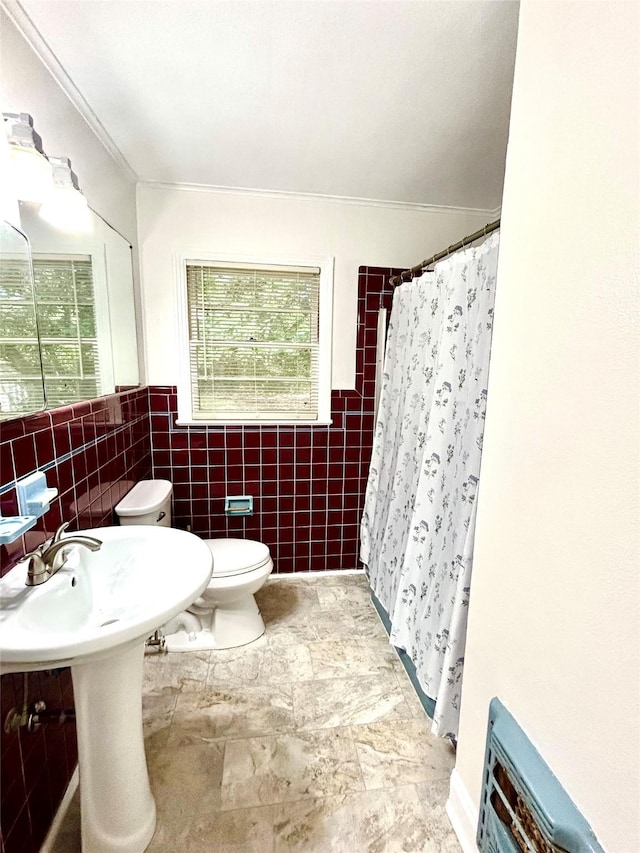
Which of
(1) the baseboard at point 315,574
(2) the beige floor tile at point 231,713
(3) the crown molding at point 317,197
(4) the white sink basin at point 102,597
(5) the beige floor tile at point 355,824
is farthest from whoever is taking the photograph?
(1) the baseboard at point 315,574

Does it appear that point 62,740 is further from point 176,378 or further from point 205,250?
point 205,250

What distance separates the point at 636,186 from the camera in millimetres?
597

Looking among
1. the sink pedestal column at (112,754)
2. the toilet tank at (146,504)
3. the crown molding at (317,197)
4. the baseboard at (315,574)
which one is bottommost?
the baseboard at (315,574)

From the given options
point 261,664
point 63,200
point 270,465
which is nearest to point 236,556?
point 261,664

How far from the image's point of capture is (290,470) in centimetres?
238

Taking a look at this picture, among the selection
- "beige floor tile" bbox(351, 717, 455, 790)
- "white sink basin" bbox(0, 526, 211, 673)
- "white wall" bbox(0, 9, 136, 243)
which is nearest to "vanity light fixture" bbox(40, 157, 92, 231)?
"white wall" bbox(0, 9, 136, 243)

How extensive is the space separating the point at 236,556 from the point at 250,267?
5.12 feet

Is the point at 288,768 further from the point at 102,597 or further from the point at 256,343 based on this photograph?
the point at 256,343

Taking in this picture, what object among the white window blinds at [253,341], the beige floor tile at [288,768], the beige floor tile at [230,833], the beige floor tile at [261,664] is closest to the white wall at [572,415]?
the beige floor tile at [288,768]

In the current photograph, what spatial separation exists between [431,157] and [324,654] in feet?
7.62

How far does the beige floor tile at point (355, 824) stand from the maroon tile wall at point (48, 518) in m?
0.67

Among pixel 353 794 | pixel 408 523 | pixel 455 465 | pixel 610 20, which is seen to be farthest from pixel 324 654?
pixel 610 20

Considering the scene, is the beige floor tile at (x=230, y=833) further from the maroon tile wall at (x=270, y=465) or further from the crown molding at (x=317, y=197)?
the crown molding at (x=317, y=197)

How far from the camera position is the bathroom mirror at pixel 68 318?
1.02 m
